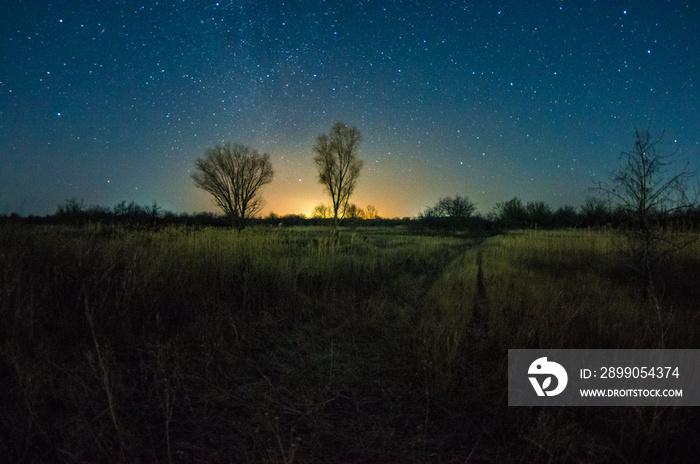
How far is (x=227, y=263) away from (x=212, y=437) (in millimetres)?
5004

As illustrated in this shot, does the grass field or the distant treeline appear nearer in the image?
the grass field

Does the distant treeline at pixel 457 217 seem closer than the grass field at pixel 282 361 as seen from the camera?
No

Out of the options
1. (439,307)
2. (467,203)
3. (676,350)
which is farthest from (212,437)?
(467,203)

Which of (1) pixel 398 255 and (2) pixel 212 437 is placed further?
(1) pixel 398 255

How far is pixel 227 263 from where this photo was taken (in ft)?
22.4

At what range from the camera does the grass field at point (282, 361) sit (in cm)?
215

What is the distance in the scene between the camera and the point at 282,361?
3.65 m

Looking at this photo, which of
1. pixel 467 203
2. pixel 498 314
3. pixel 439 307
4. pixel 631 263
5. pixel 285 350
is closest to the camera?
pixel 285 350

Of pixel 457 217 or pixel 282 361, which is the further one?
pixel 457 217

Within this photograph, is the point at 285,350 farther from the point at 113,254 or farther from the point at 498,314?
the point at 113,254

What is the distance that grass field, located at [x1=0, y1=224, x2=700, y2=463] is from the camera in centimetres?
215

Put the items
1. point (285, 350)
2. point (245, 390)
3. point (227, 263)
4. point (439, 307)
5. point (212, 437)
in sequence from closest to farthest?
point (212, 437) → point (245, 390) → point (285, 350) → point (439, 307) → point (227, 263)

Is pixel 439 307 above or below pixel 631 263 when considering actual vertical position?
below

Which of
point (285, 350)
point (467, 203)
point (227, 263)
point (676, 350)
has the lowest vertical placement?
point (285, 350)
